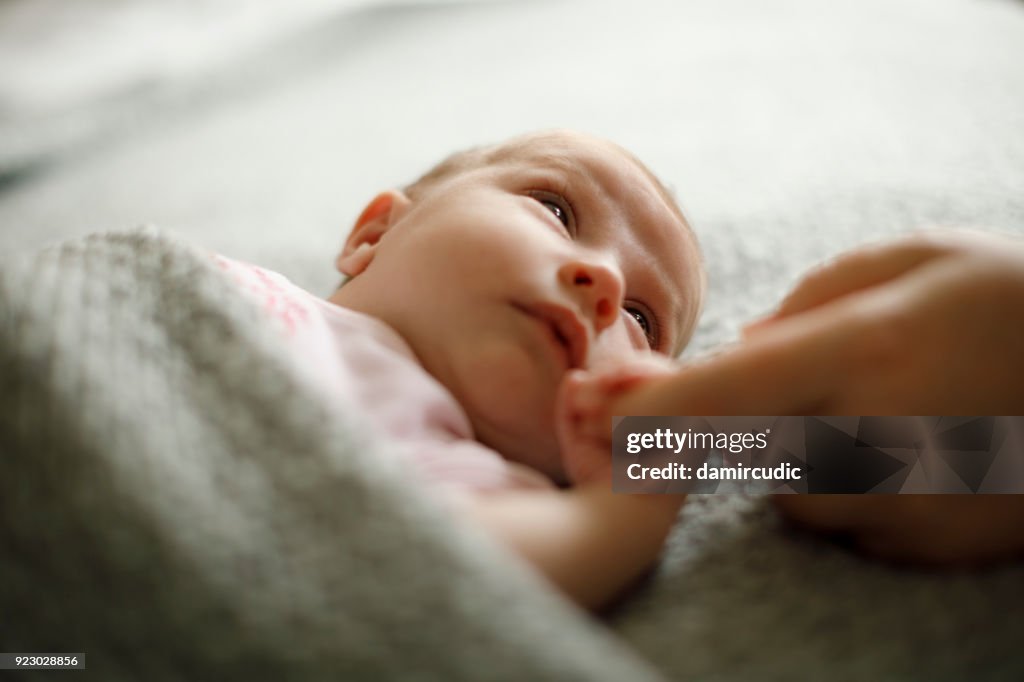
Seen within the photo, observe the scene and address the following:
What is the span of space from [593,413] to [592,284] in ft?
0.43

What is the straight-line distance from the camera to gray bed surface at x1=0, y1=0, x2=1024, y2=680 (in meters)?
0.56

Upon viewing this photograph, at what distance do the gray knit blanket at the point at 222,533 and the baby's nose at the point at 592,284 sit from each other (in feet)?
0.86

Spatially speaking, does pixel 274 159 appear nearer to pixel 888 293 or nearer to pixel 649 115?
pixel 649 115

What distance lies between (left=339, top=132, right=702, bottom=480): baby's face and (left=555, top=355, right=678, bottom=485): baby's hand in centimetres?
→ 8

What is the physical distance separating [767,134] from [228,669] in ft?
4.05

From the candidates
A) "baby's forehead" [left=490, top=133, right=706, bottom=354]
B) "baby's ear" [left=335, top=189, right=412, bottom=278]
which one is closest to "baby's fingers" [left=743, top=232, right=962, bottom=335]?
"baby's forehead" [left=490, top=133, right=706, bottom=354]

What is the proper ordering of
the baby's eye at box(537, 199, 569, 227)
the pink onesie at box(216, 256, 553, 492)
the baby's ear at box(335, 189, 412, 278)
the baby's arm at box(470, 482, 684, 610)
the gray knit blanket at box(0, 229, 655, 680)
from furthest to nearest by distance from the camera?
the baby's ear at box(335, 189, 412, 278)
the baby's eye at box(537, 199, 569, 227)
the pink onesie at box(216, 256, 553, 492)
the baby's arm at box(470, 482, 684, 610)
the gray knit blanket at box(0, 229, 655, 680)

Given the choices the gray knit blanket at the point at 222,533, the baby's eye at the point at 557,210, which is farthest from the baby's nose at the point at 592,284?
the gray knit blanket at the point at 222,533

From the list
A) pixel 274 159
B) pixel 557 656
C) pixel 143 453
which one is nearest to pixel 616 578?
pixel 557 656

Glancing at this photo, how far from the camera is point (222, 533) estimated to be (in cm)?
46

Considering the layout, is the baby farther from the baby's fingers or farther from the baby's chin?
the baby's fingers

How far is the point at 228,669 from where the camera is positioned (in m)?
0.44

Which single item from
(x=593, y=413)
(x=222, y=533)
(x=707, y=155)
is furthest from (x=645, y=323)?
(x=707, y=155)

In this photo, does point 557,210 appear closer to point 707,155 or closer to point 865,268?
point 865,268
